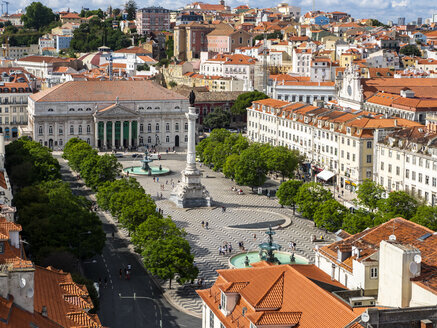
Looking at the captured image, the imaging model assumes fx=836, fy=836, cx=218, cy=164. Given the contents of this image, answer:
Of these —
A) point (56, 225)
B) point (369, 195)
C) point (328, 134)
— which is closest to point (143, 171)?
point (328, 134)

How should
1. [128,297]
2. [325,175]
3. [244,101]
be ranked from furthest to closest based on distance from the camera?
[244,101] < [325,175] < [128,297]

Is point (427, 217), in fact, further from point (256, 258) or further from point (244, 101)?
point (244, 101)

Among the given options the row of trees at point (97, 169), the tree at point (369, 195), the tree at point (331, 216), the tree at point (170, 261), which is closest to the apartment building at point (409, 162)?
the tree at point (369, 195)

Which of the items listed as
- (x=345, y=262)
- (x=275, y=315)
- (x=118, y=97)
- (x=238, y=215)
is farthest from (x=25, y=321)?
(x=118, y=97)

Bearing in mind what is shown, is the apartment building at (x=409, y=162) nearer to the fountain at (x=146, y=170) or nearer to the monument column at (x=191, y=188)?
the monument column at (x=191, y=188)

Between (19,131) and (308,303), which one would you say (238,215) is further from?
(19,131)
